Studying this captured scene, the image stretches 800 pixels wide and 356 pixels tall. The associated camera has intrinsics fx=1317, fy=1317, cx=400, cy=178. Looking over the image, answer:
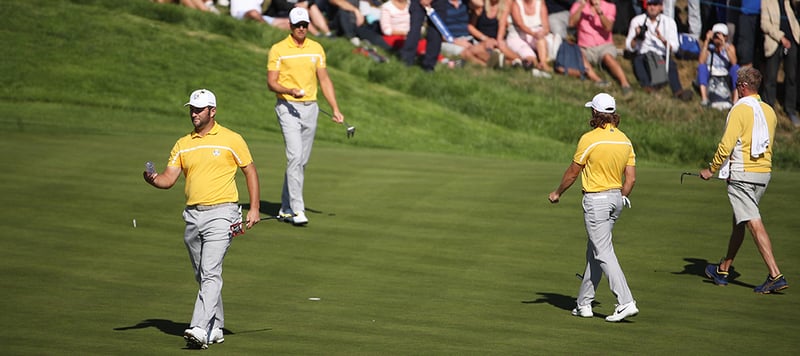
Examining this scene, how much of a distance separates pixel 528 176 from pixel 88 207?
248 inches

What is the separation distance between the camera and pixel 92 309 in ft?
36.3

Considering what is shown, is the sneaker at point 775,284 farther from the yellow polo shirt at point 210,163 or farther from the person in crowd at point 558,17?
the person in crowd at point 558,17

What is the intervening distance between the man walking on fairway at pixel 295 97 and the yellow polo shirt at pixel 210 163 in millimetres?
4845

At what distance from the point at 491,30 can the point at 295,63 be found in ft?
45.4

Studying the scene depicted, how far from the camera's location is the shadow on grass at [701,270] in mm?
12898

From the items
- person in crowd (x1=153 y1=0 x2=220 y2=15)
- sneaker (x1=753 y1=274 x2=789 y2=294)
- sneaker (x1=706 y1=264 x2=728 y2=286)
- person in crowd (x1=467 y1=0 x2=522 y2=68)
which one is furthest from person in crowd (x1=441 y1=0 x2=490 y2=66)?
sneaker (x1=753 y1=274 x2=789 y2=294)

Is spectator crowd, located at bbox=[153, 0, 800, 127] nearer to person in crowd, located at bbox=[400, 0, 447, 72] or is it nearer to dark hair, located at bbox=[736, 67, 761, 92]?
person in crowd, located at bbox=[400, 0, 447, 72]

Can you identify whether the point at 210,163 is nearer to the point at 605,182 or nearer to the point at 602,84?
the point at 605,182

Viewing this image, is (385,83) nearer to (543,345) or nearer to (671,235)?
(671,235)

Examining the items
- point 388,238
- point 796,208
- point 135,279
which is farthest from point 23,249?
point 796,208

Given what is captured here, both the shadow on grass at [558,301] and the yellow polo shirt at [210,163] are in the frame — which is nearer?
the yellow polo shirt at [210,163]

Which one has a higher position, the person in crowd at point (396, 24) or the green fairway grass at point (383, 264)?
the person in crowd at point (396, 24)

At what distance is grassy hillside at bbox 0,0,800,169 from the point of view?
2439 centimetres

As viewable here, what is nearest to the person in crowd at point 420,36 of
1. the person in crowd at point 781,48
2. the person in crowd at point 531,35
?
the person in crowd at point 531,35
